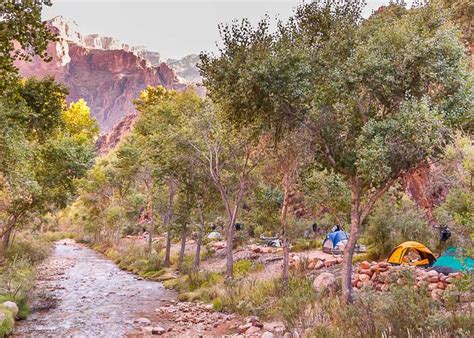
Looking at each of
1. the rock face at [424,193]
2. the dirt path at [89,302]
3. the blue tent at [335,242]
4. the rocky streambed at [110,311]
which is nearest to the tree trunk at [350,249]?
the rocky streambed at [110,311]

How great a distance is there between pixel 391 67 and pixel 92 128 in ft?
96.0

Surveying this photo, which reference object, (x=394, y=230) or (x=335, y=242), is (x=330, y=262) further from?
(x=335, y=242)

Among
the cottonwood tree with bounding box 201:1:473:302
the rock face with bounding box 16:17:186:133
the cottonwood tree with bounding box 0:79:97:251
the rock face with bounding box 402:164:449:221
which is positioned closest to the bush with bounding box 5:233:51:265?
the cottonwood tree with bounding box 0:79:97:251

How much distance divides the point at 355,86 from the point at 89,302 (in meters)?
17.0

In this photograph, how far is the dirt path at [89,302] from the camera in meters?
15.0

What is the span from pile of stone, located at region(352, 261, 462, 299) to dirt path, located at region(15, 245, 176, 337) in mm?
8569

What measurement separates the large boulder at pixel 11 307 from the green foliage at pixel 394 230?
56.4ft

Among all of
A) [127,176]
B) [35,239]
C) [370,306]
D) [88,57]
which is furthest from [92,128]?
[88,57]

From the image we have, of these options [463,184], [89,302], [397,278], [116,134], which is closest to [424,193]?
[397,278]

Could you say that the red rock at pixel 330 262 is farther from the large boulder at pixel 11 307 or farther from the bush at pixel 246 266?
the large boulder at pixel 11 307

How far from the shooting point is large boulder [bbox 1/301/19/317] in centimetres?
1495

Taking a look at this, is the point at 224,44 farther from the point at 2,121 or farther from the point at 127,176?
the point at 127,176

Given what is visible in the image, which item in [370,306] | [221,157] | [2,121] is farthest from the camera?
[221,157]

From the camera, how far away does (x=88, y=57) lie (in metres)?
126
